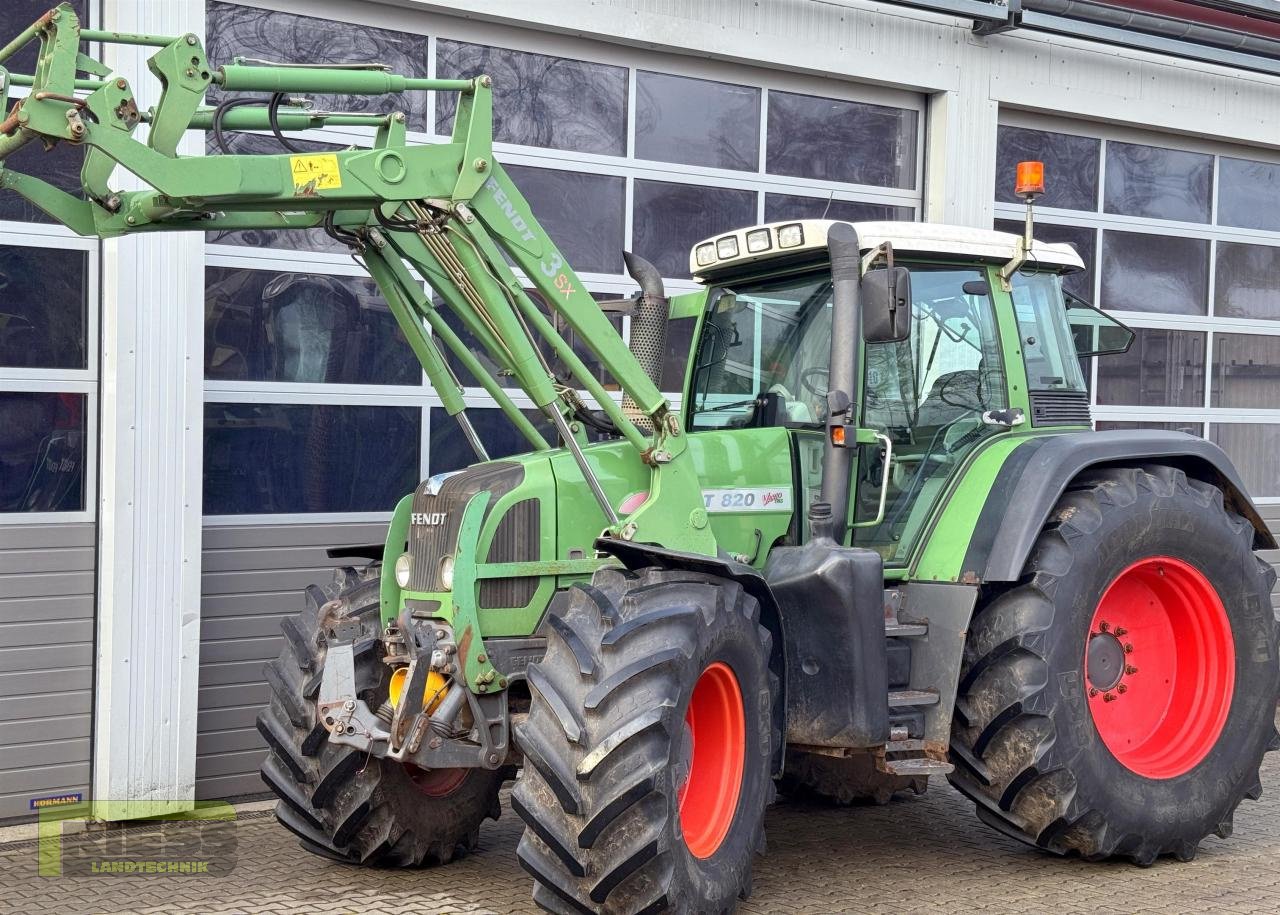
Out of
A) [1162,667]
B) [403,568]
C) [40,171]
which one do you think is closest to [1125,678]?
[1162,667]

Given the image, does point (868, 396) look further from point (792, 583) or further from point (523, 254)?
point (523, 254)

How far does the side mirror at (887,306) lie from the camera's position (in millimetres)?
5594

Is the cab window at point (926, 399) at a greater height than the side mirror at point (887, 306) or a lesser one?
lesser

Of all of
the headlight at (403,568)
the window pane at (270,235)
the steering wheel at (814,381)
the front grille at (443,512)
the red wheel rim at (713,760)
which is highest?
the window pane at (270,235)

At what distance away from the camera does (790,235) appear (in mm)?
6184

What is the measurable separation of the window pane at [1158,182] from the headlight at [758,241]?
199 inches

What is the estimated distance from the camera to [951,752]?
5969 mm

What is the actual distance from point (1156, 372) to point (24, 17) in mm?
7486

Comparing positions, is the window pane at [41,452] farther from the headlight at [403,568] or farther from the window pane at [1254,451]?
the window pane at [1254,451]

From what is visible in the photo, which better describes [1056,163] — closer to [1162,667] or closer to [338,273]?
[1162,667]

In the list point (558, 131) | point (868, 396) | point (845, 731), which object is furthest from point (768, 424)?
point (558, 131)

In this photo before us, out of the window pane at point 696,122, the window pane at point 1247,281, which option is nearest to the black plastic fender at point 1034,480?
the window pane at point 696,122

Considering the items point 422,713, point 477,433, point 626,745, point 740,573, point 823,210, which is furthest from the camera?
point 823,210

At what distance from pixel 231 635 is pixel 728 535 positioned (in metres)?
2.73
